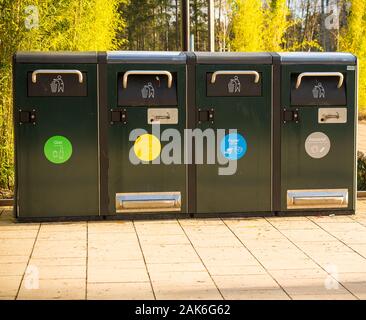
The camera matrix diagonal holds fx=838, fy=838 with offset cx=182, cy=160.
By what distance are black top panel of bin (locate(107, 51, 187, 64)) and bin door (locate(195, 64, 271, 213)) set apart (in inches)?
11.3

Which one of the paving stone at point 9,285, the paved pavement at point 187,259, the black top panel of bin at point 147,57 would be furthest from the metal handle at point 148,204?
the paving stone at point 9,285

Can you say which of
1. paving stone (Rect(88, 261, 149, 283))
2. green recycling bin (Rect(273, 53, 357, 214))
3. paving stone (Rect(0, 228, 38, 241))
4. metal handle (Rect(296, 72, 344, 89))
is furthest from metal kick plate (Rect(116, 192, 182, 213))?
paving stone (Rect(88, 261, 149, 283))

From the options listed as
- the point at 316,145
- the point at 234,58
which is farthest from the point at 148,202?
the point at 316,145

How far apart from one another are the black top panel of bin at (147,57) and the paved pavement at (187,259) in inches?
62.9

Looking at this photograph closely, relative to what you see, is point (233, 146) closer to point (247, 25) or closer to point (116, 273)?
point (116, 273)

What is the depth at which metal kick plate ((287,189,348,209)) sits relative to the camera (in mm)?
8586

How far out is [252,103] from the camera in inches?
334

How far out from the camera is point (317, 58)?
8.44m

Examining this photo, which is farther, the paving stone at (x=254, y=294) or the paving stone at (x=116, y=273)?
the paving stone at (x=116, y=273)

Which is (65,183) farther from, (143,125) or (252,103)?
(252,103)

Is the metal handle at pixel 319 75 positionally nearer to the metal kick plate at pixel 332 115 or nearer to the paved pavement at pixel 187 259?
the metal kick plate at pixel 332 115

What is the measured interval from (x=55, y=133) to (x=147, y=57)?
117cm

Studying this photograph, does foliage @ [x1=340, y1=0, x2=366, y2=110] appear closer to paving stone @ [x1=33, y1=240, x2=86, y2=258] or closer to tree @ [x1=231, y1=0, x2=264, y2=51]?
tree @ [x1=231, y1=0, x2=264, y2=51]

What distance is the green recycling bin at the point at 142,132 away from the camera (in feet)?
27.1
